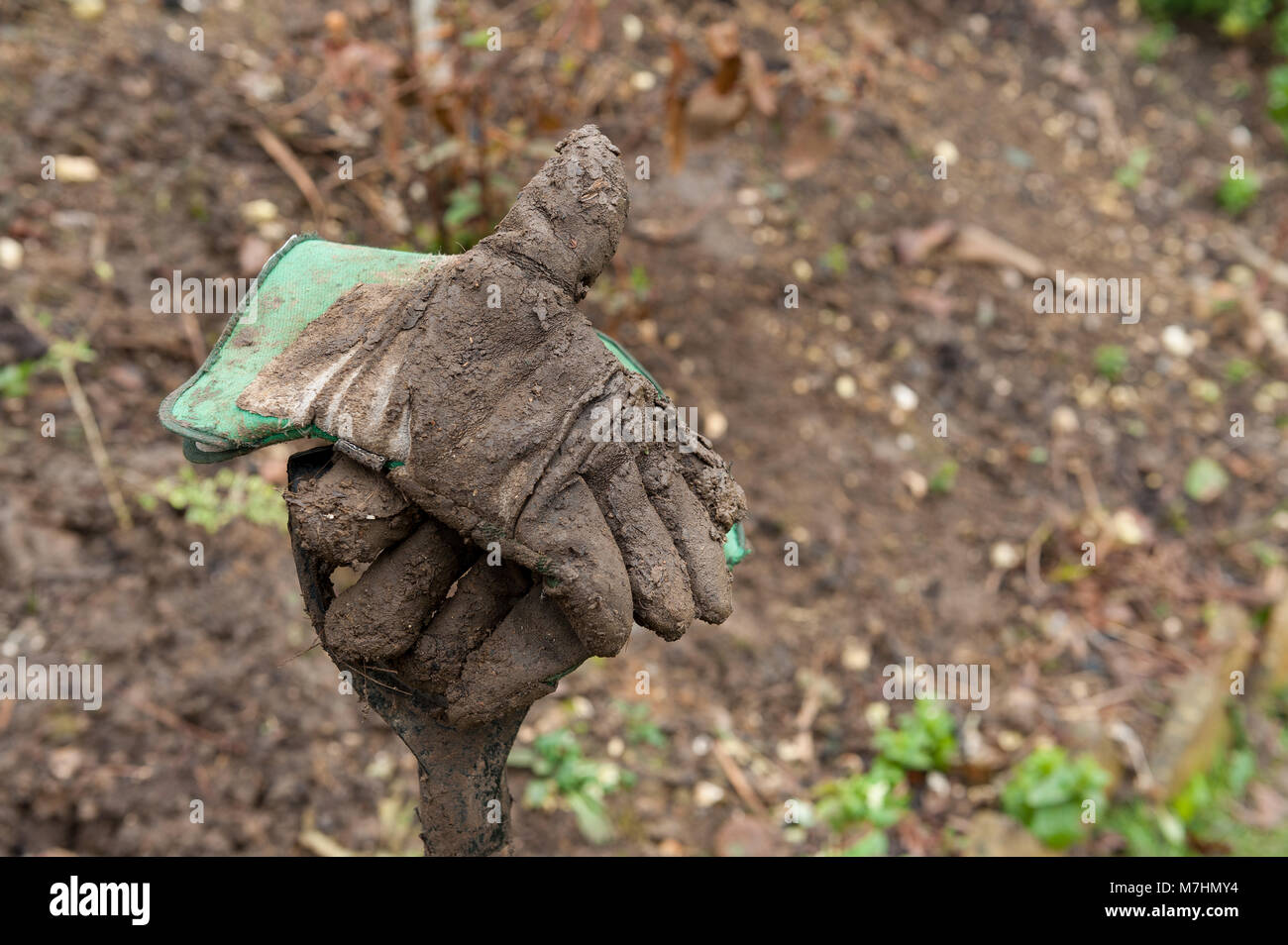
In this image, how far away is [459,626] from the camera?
4.98 ft

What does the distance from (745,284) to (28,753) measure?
3052 mm

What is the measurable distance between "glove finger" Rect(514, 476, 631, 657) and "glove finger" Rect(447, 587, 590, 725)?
46 mm

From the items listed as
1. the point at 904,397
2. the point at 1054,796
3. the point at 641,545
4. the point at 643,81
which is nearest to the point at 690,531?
the point at 641,545

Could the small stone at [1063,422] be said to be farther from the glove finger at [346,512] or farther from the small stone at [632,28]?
the glove finger at [346,512]

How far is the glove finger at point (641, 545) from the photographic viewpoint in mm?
1487

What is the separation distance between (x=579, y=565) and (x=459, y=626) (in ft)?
0.81

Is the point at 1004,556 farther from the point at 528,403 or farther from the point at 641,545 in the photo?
the point at 528,403

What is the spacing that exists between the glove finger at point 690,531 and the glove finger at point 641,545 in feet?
0.10

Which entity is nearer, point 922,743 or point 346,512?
point 346,512

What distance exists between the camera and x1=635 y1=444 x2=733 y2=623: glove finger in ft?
5.08

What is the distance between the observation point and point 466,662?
1515 millimetres

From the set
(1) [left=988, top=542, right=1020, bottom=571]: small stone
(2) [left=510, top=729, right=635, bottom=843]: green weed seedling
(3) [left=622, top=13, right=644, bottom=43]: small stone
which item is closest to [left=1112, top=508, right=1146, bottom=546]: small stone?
(1) [left=988, top=542, right=1020, bottom=571]: small stone

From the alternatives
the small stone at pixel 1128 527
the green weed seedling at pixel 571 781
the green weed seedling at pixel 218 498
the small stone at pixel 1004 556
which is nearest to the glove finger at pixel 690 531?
the green weed seedling at pixel 571 781

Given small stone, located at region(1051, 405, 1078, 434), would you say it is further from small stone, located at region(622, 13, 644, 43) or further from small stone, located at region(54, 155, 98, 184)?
small stone, located at region(54, 155, 98, 184)
